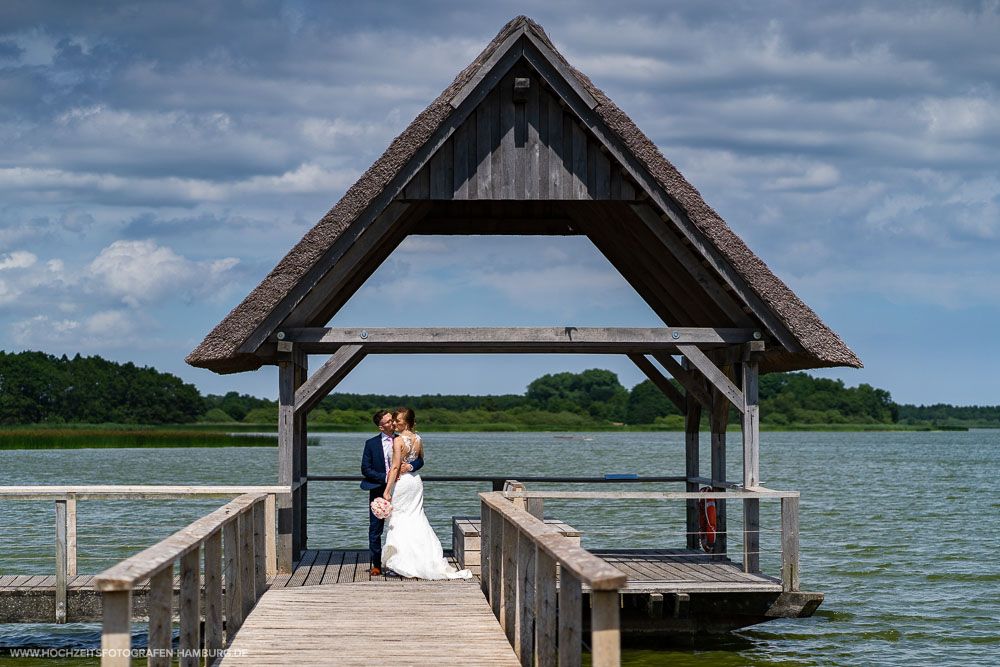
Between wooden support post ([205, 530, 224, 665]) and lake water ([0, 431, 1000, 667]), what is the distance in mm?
4401

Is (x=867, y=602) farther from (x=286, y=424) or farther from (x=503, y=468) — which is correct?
(x=503, y=468)

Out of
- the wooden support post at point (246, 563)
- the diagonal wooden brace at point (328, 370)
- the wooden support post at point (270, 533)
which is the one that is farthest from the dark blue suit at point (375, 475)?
the wooden support post at point (246, 563)

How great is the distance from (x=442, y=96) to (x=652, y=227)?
216cm

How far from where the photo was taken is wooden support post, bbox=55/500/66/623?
10.1 m

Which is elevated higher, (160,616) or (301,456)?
(301,456)

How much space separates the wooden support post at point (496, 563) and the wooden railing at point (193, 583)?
1.74 m

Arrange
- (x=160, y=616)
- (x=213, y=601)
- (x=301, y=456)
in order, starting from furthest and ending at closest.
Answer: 1. (x=301, y=456)
2. (x=213, y=601)
3. (x=160, y=616)

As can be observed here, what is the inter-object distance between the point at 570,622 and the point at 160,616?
189cm

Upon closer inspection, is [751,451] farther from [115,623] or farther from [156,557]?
[115,623]

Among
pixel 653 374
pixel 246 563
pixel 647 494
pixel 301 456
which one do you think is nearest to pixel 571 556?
pixel 246 563

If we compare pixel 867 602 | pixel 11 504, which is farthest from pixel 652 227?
pixel 11 504

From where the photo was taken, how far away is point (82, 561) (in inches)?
718

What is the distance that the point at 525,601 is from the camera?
22.8 ft

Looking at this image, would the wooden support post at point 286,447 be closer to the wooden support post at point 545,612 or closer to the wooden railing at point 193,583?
the wooden railing at point 193,583
